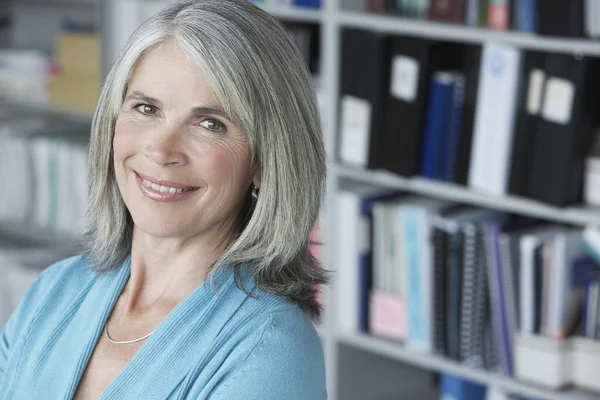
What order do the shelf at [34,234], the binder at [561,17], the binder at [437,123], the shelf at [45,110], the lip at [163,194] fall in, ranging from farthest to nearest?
the shelf at [34,234]
the shelf at [45,110]
the binder at [437,123]
the binder at [561,17]
the lip at [163,194]

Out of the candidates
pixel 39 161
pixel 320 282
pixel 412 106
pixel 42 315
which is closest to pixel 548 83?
pixel 412 106

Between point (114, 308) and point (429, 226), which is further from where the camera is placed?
point (429, 226)

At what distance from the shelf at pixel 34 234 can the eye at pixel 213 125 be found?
7.72 ft

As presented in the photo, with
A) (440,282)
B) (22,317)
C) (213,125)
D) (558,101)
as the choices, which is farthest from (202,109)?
(440,282)

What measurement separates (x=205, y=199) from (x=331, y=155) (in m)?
1.44

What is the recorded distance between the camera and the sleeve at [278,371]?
52.5 inches

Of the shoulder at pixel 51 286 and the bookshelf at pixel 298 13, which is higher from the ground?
the bookshelf at pixel 298 13

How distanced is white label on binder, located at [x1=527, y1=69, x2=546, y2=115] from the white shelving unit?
6 cm

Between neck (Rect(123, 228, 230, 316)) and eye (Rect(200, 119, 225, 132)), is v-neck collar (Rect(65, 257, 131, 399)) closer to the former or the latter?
neck (Rect(123, 228, 230, 316))

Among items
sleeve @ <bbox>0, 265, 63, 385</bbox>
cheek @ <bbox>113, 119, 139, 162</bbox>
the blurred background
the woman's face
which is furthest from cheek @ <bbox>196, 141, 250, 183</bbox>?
the blurred background

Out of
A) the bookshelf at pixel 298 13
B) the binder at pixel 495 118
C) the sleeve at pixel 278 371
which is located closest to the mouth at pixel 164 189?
the sleeve at pixel 278 371

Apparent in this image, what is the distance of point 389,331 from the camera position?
287 cm

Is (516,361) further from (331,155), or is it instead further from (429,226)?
(331,155)

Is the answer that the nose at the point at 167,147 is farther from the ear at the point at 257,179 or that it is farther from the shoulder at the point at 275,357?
the shoulder at the point at 275,357
